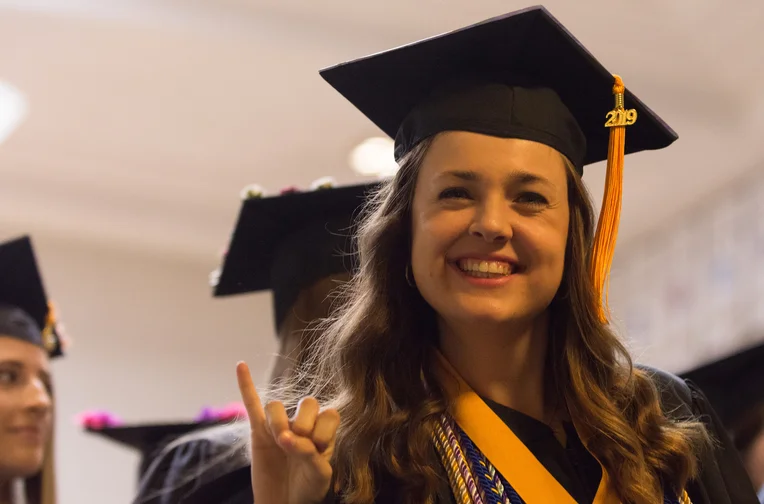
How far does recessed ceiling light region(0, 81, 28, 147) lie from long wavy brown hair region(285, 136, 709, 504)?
2746mm

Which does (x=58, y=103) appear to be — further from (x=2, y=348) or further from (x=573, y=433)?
(x=573, y=433)

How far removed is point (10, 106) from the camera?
3.96 metres

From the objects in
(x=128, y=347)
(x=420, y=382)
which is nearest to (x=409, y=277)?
(x=420, y=382)

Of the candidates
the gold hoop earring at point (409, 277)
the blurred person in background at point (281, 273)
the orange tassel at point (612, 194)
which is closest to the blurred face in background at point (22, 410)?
the blurred person in background at point (281, 273)

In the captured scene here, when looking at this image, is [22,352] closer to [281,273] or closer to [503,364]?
[281,273]

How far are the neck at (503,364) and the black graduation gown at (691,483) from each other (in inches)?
1.1

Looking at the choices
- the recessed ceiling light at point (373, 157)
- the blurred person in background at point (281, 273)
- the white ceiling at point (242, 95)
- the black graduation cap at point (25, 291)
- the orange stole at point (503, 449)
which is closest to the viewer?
the orange stole at point (503, 449)

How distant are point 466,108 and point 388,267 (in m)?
0.28

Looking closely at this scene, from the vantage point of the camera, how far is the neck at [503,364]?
59.7 inches

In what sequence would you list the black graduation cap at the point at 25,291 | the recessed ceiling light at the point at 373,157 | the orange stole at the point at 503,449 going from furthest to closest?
the recessed ceiling light at the point at 373,157, the black graduation cap at the point at 25,291, the orange stole at the point at 503,449

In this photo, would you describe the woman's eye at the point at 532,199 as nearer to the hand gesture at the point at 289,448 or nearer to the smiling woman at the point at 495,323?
the smiling woman at the point at 495,323

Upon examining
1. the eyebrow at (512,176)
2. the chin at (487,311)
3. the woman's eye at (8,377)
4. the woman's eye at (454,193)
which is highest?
the eyebrow at (512,176)

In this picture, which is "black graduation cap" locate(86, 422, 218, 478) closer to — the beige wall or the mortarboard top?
the mortarboard top

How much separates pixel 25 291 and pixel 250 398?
5.26 ft
